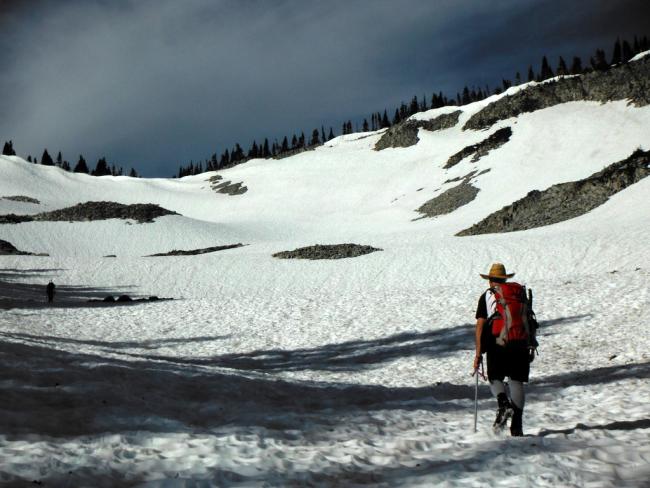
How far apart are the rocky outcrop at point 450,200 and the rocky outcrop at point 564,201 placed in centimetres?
1446

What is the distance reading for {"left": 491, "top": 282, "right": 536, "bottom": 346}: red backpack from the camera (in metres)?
6.85

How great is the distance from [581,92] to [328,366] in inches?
3636

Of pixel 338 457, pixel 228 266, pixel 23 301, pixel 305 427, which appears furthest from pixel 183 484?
pixel 228 266

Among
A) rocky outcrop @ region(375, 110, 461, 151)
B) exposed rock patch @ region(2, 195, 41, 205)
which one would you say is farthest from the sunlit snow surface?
rocky outcrop @ region(375, 110, 461, 151)

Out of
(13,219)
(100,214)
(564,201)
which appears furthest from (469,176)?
(13,219)

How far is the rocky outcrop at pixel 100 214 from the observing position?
230ft

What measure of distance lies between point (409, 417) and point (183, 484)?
186 inches

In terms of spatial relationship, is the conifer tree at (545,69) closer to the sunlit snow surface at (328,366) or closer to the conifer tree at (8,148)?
the sunlit snow surface at (328,366)

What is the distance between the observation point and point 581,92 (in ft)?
286

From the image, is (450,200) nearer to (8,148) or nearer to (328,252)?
(328,252)

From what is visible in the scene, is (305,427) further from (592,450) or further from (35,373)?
(35,373)

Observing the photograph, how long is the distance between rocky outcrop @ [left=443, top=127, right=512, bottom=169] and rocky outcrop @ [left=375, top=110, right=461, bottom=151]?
26.5m

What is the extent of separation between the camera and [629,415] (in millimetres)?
8070

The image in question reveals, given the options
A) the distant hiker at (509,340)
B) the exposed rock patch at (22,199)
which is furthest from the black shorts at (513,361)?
the exposed rock patch at (22,199)
